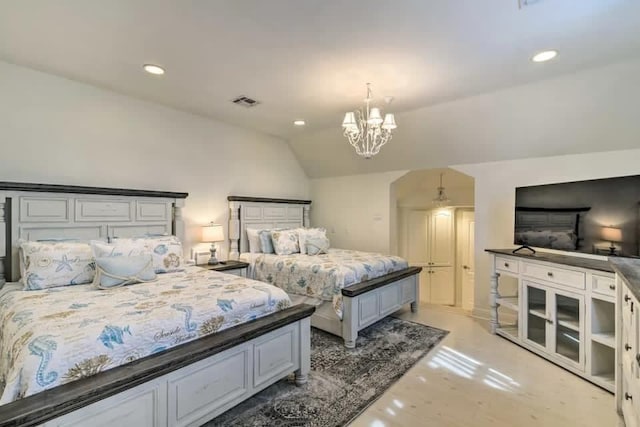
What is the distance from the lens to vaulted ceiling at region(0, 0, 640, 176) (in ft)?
6.20

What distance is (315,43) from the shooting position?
226 cm

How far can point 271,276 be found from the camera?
154 inches

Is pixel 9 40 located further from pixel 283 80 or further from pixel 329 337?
pixel 329 337

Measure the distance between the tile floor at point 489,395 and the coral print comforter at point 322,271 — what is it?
1.01 meters

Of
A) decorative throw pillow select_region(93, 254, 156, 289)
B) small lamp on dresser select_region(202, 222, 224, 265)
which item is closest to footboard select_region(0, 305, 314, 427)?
decorative throw pillow select_region(93, 254, 156, 289)

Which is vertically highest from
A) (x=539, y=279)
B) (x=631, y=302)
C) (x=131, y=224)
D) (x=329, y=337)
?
(x=131, y=224)

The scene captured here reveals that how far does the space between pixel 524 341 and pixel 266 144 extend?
14.0 feet

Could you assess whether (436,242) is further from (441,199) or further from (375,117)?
(375,117)

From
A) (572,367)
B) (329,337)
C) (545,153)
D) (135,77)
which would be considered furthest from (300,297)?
(545,153)

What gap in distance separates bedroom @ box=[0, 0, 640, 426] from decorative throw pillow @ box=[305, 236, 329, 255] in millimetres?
1257

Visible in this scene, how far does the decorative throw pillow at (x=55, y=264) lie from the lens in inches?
92.0

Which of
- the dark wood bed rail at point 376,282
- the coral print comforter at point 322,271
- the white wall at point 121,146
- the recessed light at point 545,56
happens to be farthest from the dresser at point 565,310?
the white wall at point 121,146

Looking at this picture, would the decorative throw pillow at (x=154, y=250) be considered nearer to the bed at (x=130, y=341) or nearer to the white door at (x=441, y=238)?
the bed at (x=130, y=341)

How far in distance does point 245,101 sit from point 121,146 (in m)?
1.46
